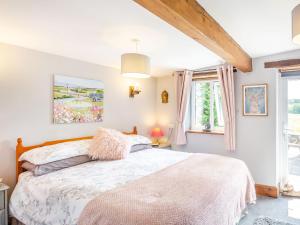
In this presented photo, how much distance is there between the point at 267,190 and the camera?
343 centimetres

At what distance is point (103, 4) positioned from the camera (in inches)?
72.8

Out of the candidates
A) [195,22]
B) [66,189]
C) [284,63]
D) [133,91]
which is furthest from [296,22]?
[133,91]

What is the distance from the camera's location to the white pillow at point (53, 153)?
227 cm

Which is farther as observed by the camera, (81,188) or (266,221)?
(266,221)

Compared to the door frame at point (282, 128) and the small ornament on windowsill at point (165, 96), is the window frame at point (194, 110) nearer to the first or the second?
the small ornament on windowsill at point (165, 96)

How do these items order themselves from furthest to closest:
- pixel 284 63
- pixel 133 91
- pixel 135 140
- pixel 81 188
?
pixel 133 91 → pixel 135 140 → pixel 284 63 → pixel 81 188

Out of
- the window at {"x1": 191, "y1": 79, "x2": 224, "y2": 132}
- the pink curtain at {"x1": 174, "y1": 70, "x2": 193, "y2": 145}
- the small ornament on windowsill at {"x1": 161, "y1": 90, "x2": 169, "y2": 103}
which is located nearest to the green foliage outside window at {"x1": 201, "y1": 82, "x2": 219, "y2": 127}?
the window at {"x1": 191, "y1": 79, "x2": 224, "y2": 132}

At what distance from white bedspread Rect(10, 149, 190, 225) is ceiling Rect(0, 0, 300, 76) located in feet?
4.92

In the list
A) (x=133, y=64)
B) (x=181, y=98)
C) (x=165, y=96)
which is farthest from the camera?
(x=165, y=96)

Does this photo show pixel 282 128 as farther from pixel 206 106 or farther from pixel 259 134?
pixel 206 106

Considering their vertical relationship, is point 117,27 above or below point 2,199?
above

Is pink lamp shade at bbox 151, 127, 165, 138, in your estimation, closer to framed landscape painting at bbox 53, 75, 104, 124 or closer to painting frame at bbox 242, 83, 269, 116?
framed landscape painting at bbox 53, 75, 104, 124

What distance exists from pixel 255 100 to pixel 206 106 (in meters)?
0.97

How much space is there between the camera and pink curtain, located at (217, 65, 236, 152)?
369 cm
